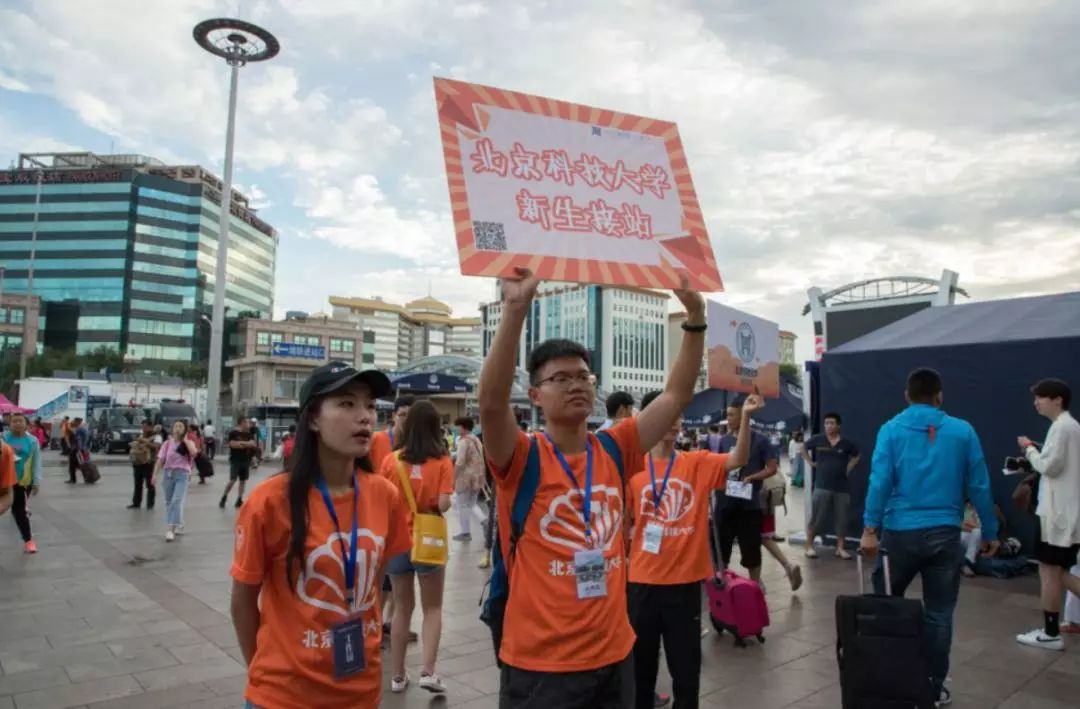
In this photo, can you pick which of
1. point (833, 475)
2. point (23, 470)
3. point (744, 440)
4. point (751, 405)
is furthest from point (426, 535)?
point (23, 470)

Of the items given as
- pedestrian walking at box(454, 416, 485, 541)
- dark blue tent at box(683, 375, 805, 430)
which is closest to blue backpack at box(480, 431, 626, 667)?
pedestrian walking at box(454, 416, 485, 541)

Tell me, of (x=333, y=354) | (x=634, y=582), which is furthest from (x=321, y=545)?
(x=333, y=354)

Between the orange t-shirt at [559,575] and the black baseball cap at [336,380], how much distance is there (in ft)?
1.72

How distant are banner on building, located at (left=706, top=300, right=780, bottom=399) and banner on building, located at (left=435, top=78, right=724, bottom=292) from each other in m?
3.18

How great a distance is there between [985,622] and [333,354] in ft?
267

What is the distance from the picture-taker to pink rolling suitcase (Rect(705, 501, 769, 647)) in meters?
5.25

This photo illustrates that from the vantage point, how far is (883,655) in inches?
132

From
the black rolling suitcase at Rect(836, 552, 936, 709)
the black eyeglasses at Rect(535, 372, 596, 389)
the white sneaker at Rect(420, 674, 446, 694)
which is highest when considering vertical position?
the black eyeglasses at Rect(535, 372, 596, 389)

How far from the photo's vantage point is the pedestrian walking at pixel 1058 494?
16.3 ft

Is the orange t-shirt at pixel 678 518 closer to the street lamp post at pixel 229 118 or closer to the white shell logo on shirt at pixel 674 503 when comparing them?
the white shell logo on shirt at pixel 674 503

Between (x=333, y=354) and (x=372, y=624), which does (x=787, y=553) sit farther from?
(x=333, y=354)

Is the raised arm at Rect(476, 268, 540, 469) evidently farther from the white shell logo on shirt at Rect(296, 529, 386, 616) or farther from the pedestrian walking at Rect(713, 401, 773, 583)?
the pedestrian walking at Rect(713, 401, 773, 583)

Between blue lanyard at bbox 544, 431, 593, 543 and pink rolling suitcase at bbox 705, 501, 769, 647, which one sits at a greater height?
blue lanyard at bbox 544, 431, 593, 543

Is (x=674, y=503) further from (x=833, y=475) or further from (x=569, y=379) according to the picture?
(x=833, y=475)
